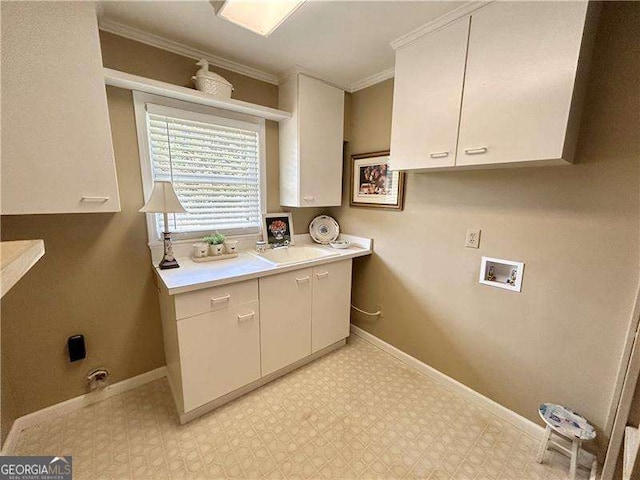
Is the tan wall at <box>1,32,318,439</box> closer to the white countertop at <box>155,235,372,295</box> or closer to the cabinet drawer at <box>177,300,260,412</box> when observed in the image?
the white countertop at <box>155,235,372,295</box>

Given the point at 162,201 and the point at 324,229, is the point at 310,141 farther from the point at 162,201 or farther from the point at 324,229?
the point at 162,201

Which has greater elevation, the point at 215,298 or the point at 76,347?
the point at 215,298

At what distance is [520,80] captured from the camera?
118cm

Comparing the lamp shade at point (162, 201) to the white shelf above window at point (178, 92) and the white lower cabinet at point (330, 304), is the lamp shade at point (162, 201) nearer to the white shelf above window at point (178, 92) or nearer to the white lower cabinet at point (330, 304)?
the white shelf above window at point (178, 92)

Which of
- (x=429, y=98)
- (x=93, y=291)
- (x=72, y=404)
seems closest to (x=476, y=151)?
(x=429, y=98)

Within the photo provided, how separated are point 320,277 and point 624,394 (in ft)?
5.43

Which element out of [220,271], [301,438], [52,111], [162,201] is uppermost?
[52,111]

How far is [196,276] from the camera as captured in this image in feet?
4.99

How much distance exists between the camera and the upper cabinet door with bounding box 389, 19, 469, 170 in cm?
138

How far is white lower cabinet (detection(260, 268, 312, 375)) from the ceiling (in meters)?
1.49

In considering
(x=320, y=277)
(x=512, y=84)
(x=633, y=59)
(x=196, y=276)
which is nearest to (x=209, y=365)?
(x=196, y=276)

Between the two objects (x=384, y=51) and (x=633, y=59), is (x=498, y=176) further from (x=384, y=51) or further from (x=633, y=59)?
(x=384, y=51)

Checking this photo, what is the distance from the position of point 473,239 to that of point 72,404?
8.89 feet

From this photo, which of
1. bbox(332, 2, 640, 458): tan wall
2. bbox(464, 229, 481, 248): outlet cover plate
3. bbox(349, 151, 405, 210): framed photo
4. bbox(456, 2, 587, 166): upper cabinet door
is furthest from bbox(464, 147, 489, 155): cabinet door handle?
bbox(349, 151, 405, 210): framed photo
